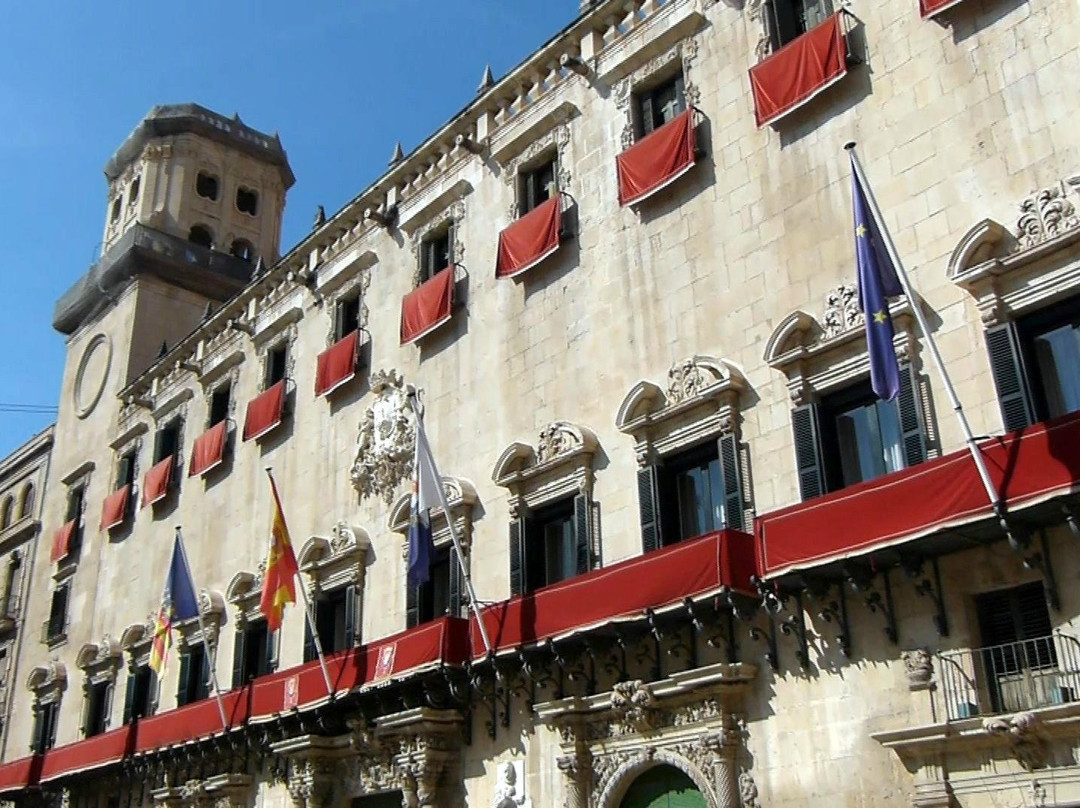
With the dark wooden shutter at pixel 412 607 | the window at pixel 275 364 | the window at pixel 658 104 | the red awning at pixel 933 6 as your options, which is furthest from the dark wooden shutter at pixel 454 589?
the red awning at pixel 933 6

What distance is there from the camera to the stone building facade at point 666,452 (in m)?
14.7

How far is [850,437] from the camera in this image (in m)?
17.2

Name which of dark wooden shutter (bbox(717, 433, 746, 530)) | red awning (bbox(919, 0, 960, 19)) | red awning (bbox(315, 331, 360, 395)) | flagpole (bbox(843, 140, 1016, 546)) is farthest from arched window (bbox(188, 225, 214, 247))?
flagpole (bbox(843, 140, 1016, 546))

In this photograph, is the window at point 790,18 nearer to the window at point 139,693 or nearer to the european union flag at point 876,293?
the european union flag at point 876,293

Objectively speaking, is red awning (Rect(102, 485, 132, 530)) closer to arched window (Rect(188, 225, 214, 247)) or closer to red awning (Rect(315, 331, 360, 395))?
red awning (Rect(315, 331, 360, 395))

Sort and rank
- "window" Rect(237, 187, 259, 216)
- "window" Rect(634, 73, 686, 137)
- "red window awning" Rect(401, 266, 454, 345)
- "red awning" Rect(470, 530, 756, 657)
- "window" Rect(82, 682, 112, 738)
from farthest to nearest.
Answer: "window" Rect(237, 187, 259, 216) → "window" Rect(82, 682, 112, 738) → "red window awning" Rect(401, 266, 454, 345) → "window" Rect(634, 73, 686, 137) → "red awning" Rect(470, 530, 756, 657)

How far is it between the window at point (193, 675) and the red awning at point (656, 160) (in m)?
16.9

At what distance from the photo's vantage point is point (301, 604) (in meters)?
27.1

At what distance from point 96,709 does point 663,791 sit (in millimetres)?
23084

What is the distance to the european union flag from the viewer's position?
1466 centimetres

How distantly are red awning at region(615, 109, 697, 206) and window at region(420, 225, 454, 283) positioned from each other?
6070 mm

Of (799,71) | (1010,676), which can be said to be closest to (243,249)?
(799,71)

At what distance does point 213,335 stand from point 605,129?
16.5 metres

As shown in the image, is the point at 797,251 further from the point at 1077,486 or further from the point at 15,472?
the point at 15,472
